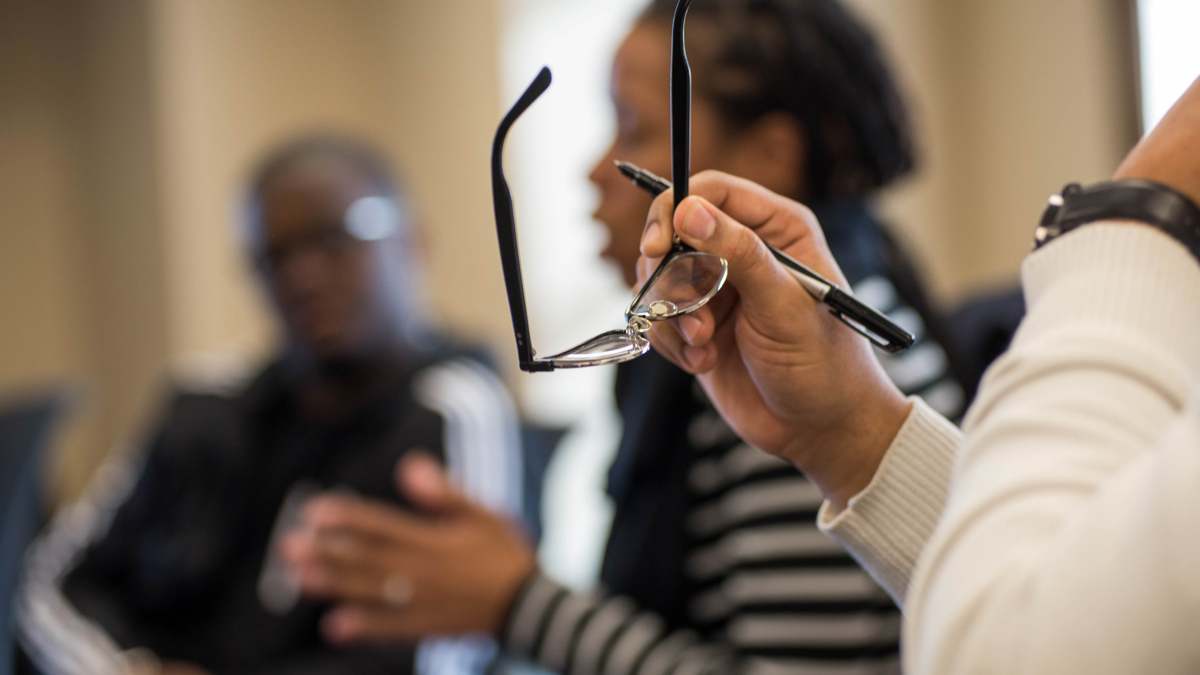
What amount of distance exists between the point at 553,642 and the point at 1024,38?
6.78 ft

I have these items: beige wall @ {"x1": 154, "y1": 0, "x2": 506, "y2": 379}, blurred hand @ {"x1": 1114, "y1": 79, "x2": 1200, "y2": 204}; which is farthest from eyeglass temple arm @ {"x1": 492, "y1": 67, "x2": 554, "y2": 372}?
beige wall @ {"x1": 154, "y1": 0, "x2": 506, "y2": 379}

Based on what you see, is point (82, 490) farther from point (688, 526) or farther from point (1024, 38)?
point (1024, 38)

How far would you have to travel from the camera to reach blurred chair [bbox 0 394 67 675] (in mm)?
1448

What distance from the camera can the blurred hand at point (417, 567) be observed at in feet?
3.00

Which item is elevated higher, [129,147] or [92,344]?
[129,147]

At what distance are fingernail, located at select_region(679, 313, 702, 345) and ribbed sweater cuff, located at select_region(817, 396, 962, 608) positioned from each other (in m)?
0.11

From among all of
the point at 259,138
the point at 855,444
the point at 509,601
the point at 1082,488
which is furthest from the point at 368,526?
the point at 259,138

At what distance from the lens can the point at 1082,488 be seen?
29cm

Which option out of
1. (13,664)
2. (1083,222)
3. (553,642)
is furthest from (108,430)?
(1083,222)

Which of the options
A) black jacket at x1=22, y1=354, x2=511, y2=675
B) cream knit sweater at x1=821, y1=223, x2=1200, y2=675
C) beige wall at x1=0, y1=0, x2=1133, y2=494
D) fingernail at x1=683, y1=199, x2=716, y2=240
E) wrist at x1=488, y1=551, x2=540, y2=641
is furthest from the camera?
beige wall at x1=0, y1=0, x2=1133, y2=494

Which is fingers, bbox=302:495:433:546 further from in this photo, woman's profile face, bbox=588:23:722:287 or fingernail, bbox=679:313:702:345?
fingernail, bbox=679:313:702:345

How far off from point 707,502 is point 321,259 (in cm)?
86

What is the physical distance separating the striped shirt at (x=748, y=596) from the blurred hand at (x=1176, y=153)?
400 millimetres

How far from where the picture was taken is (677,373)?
0.89 meters
